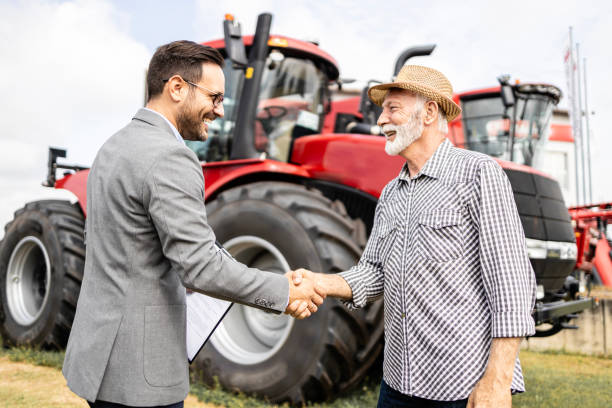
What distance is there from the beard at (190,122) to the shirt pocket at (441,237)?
91cm

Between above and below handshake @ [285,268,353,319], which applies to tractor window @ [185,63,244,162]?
above

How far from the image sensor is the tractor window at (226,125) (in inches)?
191

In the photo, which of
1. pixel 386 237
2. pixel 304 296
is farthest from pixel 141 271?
pixel 386 237

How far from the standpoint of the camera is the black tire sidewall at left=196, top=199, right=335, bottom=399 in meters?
3.68

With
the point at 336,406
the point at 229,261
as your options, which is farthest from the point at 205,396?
the point at 229,261

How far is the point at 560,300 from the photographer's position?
447cm

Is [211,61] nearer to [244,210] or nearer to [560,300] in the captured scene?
[244,210]

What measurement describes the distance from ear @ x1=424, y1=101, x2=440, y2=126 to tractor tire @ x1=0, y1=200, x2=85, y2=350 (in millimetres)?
4292

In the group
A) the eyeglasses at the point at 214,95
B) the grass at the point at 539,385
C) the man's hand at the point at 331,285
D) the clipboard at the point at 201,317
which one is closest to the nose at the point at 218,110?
the eyeglasses at the point at 214,95

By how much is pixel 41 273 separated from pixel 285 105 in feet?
11.9

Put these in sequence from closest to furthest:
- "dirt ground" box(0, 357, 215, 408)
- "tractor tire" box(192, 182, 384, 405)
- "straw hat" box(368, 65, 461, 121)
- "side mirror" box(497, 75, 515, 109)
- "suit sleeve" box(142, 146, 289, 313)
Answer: "suit sleeve" box(142, 146, 289, 313)
"straw hat" box(368, 65, 461, 121)
"tractor tire" box(192, 182, 384, 405)
"dirt ground" box(0, 357, 215, 408)
"side mirror" box(497, 75, 515, 109)

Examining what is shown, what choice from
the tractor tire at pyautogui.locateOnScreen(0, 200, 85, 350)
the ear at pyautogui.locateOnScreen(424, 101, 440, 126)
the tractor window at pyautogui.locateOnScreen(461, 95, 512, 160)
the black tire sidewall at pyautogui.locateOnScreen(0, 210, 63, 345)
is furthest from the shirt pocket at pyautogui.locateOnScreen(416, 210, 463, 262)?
the tractor window at pyautogui.locateOnScreen(461, 95, 512, 160)

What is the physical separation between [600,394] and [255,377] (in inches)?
125

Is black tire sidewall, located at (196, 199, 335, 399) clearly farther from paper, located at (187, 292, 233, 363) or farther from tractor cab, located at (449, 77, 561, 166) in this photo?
tractor cab, located at (449, 77, 561, 166)
